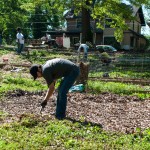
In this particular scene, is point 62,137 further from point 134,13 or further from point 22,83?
point 134,13

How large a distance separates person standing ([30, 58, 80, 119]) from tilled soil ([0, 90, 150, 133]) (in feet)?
1.41

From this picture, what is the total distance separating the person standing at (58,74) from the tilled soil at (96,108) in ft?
1.41

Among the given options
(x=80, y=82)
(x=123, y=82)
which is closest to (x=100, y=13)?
(x=123, y=82)

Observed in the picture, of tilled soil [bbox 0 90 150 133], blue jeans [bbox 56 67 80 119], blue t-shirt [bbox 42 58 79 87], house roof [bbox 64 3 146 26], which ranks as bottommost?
tilled soil [bbox 0 90 150 133]

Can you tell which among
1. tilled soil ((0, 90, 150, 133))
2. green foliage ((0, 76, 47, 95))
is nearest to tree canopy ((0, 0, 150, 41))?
green foliage ((0, 76, 47, 95))

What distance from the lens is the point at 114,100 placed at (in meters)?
11.0

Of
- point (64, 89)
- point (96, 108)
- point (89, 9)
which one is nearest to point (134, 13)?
point (89, 9)

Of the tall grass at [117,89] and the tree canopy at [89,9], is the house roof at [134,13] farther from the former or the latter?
the tall grass at [117,89]

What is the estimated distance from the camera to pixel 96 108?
9508mm

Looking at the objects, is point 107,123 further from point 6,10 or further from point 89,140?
point 6,10

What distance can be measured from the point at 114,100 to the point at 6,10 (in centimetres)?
3051

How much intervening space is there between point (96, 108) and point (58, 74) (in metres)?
2.21

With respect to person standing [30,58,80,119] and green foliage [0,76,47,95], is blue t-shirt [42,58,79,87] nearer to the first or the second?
person standing [30,58,80,119]

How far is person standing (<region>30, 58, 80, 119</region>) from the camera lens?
7355mm
